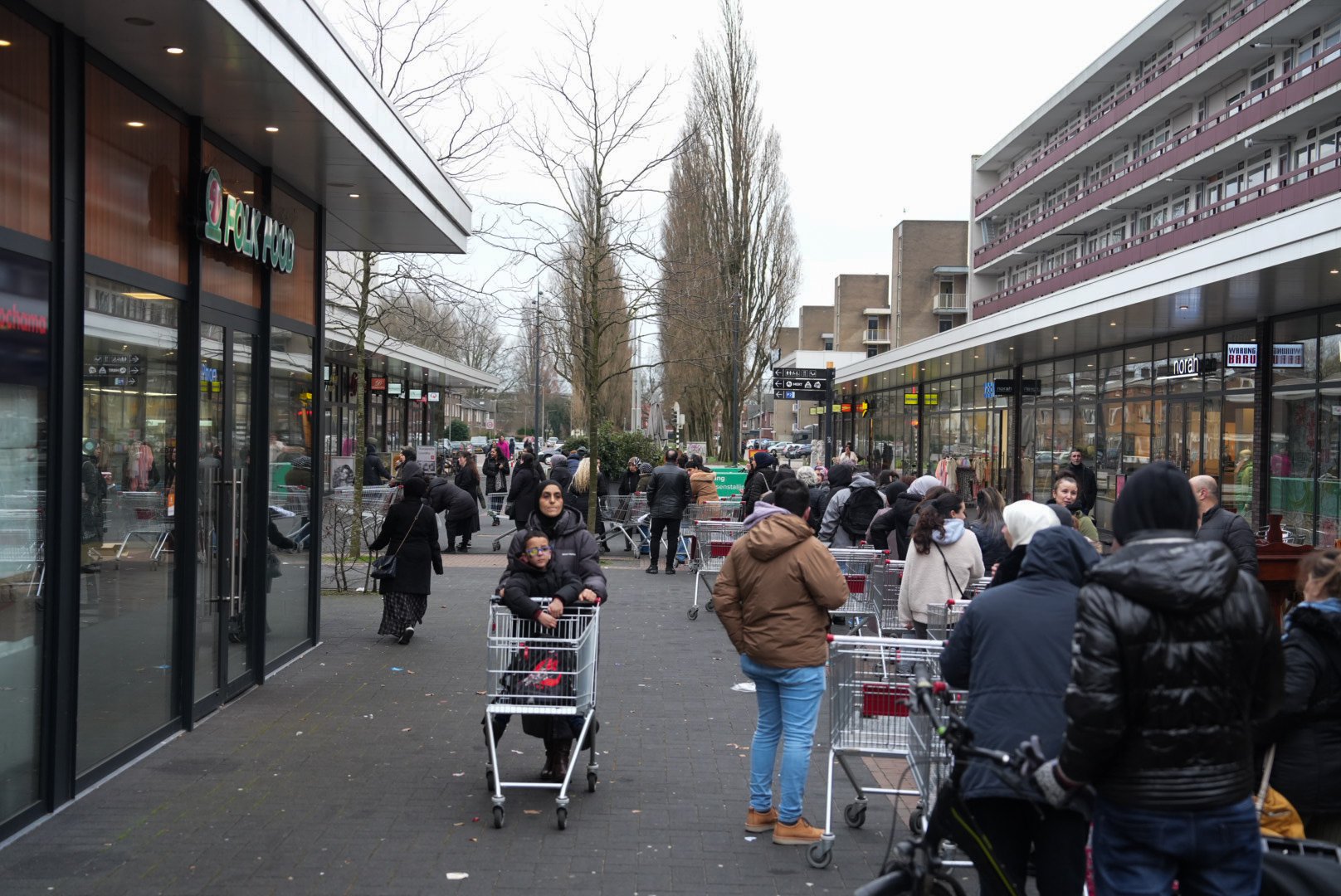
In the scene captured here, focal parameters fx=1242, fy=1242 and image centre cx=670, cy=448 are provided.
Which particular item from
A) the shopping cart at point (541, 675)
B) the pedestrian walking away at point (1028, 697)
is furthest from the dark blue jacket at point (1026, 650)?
the shopping cart at point (541, 675)

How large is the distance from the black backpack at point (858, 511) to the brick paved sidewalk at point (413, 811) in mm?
4274

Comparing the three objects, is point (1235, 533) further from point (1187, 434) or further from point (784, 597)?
point (1187, 434)

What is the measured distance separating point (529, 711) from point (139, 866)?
2.03 m

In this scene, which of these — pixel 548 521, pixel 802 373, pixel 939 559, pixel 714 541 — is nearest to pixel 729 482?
pixel 802 373

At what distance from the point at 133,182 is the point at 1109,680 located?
6.50m

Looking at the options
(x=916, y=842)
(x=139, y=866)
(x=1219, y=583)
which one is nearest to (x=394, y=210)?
(x=139, y=866)

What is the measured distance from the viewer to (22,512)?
6.11 metres

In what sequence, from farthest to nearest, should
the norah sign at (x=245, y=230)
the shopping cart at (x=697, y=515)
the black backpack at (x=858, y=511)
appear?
the shopping cart at (x=697, y=515) → the black backpack at (x=858, y=511) → the norah sign at (x=245, y=230)

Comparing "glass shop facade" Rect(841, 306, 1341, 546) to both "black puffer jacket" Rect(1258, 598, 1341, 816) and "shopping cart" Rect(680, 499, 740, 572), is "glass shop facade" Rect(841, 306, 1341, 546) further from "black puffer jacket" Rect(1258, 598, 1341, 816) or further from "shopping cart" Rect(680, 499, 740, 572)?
"black puffer jacket" Rect(1258, 598, 1341, 816)

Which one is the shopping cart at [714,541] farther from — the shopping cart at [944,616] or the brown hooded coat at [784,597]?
the brown hooded coat at [784,597]

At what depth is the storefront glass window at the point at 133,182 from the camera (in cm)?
700

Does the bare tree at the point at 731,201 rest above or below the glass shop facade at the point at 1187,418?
above

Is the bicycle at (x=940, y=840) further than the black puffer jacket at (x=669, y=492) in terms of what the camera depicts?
No

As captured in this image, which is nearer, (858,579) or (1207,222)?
(858,579)
